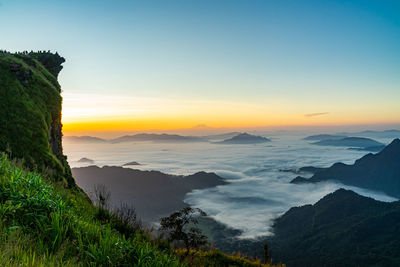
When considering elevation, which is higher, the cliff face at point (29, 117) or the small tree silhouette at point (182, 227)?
the cliff face at point (29, 117)

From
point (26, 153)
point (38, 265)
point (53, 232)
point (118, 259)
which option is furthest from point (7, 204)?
point (26, 153)

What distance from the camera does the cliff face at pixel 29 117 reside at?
43.8ft

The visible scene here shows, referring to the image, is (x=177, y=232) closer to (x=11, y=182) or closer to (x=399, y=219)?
(x=11, y=182)

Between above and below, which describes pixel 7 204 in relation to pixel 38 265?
above

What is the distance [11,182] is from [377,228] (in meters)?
241

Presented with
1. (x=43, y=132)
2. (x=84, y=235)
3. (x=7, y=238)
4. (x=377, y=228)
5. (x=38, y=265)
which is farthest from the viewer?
(x=377, y=228)

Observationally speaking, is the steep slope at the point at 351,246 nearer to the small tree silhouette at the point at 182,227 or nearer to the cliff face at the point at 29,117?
the small tree silhouette at the point at 182,227

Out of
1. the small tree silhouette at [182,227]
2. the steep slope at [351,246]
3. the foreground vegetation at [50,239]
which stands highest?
the foreground vegetation at [50,239]

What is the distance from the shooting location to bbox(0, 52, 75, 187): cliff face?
13.4 meters

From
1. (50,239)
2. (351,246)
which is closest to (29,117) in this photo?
(50,239)

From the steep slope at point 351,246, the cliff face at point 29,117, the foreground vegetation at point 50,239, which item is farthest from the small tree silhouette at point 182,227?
the steep slope at point 351,246

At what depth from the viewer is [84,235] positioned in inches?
166

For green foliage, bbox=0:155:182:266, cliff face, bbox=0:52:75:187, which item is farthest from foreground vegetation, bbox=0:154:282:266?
cliff face, bbox=0:52:75:187

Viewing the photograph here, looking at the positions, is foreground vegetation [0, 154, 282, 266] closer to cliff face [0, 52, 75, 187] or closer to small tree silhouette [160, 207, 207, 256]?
cliff face [0, 52, 75, 187]
